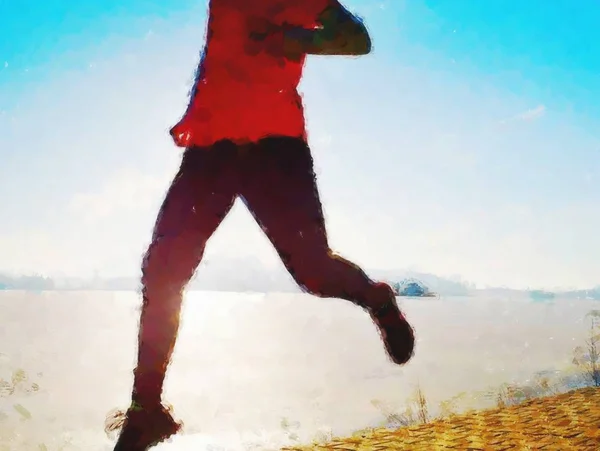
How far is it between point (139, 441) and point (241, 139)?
2.52 ft

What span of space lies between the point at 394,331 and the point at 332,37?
84 cm

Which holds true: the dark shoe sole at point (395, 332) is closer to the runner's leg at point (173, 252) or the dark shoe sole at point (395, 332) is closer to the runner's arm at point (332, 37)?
the runner's leg at point (173, 252)

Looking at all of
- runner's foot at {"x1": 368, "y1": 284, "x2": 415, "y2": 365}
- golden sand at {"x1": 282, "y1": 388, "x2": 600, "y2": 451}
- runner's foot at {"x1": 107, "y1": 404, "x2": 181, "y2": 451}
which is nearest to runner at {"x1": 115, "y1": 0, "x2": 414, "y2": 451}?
runner's foot at {"x1": 107, "y1": 404, "x2": 181, "y2": 451}

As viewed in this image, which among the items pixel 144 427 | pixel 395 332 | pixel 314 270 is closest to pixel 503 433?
pixel 395 332

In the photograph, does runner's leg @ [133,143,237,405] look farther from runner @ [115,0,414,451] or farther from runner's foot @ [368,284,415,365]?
runner's foot @ [368,284,415,365]

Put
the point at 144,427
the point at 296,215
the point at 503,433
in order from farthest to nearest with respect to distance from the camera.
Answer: the point at 503,433
the point at 296,215
the point at 144,427

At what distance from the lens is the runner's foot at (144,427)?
1434 millimetres

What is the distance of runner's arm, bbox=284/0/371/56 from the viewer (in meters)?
1.47

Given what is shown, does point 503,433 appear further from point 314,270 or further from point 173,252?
point 173,252

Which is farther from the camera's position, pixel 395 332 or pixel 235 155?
pixel 395 332

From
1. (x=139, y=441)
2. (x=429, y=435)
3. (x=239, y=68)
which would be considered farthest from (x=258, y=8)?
(x=429, y=435)

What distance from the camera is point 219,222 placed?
152cm

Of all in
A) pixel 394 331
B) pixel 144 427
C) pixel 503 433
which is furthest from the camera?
pixel 503 433

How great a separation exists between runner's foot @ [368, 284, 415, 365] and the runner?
1.10 feet
